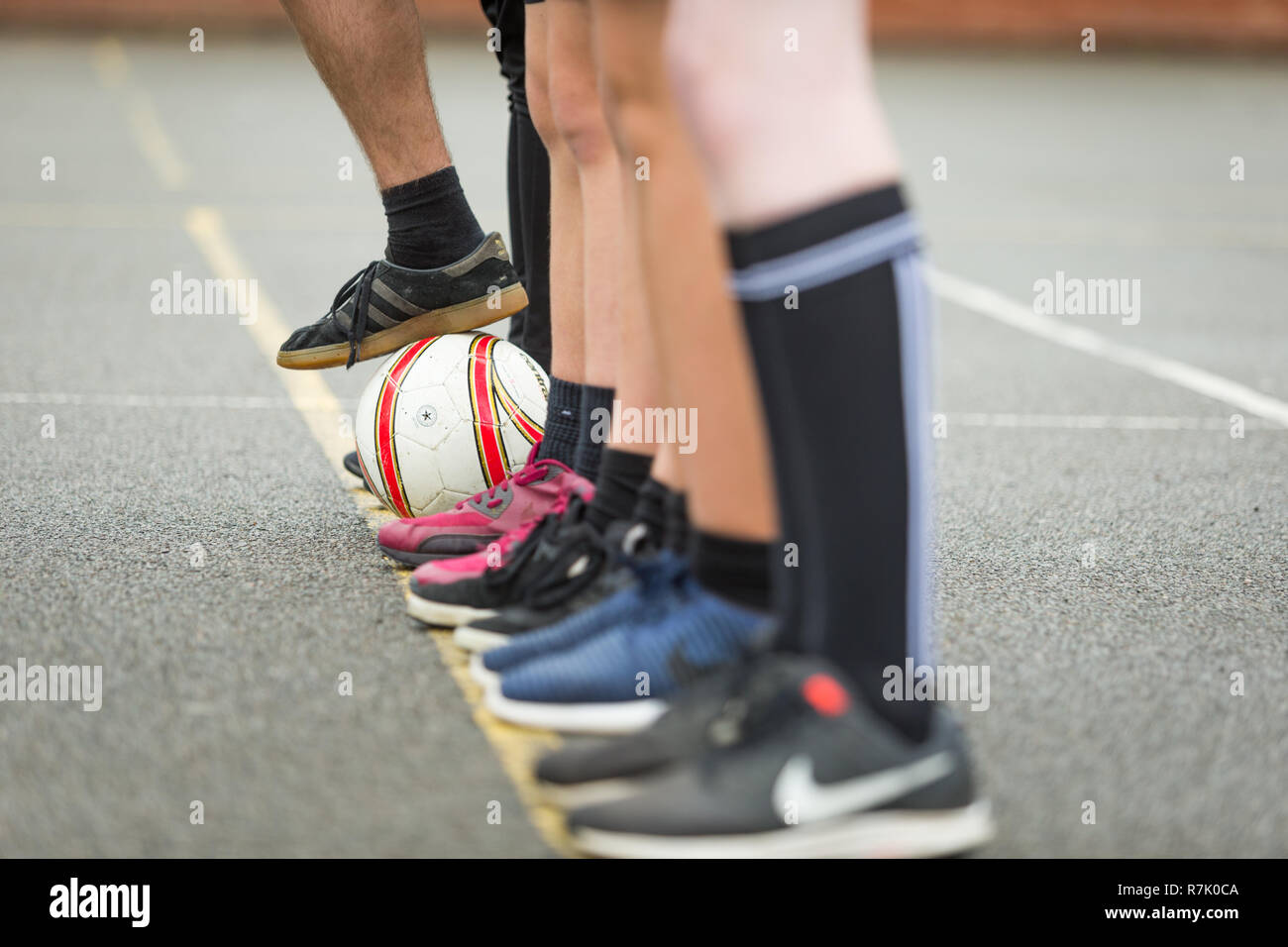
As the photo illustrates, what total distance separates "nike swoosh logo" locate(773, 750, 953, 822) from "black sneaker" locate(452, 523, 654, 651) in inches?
23.3

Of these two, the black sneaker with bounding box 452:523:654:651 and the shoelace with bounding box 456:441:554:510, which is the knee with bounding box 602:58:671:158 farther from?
the shoelace with bounding box 456:441:554:510

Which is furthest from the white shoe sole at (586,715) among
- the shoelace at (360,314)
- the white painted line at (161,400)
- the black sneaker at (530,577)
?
the white painted line at (161,400)

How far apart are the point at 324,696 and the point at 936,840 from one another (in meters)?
0.90

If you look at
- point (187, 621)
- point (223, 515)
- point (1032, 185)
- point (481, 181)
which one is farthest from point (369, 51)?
point (1032, 185)

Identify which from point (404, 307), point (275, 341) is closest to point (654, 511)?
point (404, 307)

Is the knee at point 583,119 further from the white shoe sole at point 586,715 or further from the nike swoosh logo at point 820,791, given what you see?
the nike swoosh logo at point 820,791

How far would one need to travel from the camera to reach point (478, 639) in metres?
2.22

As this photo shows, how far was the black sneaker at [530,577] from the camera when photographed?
86.7 inches

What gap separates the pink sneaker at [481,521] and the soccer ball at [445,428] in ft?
0.65

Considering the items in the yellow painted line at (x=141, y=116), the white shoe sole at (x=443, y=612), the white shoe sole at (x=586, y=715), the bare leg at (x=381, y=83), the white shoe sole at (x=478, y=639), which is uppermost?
the yellow painted line at (x=141, y=116)

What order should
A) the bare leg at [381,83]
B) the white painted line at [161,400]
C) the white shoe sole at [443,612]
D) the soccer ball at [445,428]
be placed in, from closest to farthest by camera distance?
the white shoe sole at [443,612] < the soccer ball at [445,428] < the bare leg at [381,83] < the white painted line at [161,400]

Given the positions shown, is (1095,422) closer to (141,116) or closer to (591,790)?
(591,790)
